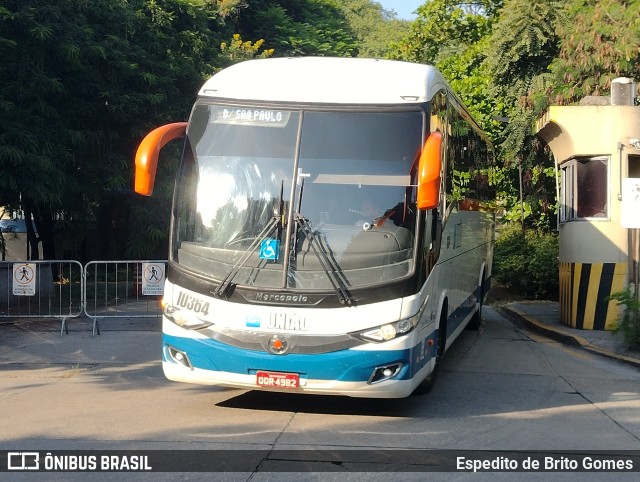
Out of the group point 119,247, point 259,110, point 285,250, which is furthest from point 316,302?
point 119,247

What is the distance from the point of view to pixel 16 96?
16.5 metres

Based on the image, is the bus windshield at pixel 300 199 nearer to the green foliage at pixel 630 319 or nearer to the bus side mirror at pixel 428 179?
the bus side mirror at pixel 428 179

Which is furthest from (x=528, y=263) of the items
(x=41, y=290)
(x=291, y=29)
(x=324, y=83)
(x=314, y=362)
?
(x=291, y=29)

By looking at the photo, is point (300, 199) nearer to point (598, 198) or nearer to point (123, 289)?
point (123, 289)

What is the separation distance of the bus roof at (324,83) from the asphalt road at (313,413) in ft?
10.4

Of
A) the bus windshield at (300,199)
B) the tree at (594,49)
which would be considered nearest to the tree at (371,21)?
the tree at (594,49)

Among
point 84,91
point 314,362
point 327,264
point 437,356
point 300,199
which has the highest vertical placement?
point 84,91

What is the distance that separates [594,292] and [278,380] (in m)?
8.89

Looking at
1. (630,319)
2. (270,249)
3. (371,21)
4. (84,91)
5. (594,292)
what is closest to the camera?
(270,249)

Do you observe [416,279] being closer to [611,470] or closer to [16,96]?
[611,470]

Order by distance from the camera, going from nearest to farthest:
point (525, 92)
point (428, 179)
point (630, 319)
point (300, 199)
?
1. point (428, 179)
2. point (300, 199)
3. point (630, 319)
4. point (525, 92)

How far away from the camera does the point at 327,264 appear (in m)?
7.74

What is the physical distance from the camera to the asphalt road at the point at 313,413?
712 centimetres

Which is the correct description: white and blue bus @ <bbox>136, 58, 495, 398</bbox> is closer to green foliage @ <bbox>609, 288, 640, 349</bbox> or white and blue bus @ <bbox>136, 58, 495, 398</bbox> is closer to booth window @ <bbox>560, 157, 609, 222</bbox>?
green foliage @ <bbox>609, 288, 640, 349</bbox>
